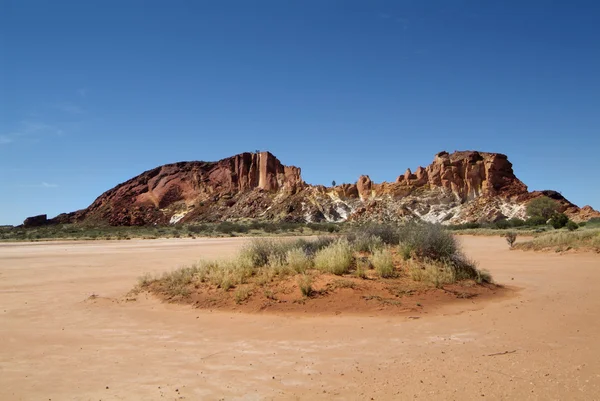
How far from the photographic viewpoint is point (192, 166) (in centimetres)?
12344

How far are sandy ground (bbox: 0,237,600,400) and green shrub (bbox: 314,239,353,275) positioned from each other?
2.39m

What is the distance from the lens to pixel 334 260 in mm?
10898

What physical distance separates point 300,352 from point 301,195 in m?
84.3

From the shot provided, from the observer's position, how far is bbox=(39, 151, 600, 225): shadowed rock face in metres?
74.8

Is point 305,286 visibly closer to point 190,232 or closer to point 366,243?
point 366,243

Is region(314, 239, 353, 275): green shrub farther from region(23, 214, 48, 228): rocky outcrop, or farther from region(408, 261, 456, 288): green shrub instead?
region(23, 214, 48, 228): rocky outcrop

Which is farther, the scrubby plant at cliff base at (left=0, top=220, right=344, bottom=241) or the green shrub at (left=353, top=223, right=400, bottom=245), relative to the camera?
the scrubby plant at cliff base at (left=0, top=220, right=344, bottom=241)

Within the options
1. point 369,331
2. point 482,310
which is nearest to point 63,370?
point 369,331

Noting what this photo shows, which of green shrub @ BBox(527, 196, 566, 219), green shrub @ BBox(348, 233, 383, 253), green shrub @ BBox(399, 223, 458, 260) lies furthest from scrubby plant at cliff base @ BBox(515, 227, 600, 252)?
green shrub @ BBox(527, 196, 566, 219)

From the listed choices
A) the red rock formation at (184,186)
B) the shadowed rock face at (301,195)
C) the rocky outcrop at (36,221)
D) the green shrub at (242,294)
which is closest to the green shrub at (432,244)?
the green shrub at (242,294)

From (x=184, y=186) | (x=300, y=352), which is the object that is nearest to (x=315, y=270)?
(x=300, y=352)

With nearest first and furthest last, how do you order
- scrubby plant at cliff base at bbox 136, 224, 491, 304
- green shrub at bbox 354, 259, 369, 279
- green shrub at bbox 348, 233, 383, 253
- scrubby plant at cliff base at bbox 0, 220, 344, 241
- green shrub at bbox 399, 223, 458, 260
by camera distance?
1. scrubby plant at cliff base at bbox 136, 224, 491, 304
2. green shrub at bbox 354, 259, 369, 279
3. green shrub at bbox 399, 223, 458, 260
4. green shrub at bbox 348, 233, 383, 253
5. scrubby plant at cliff base at bbox 0, 220, 344, 241

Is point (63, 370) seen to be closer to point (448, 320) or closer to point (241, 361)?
point (241, 361)

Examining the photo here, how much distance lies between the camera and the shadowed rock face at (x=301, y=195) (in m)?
74.8
